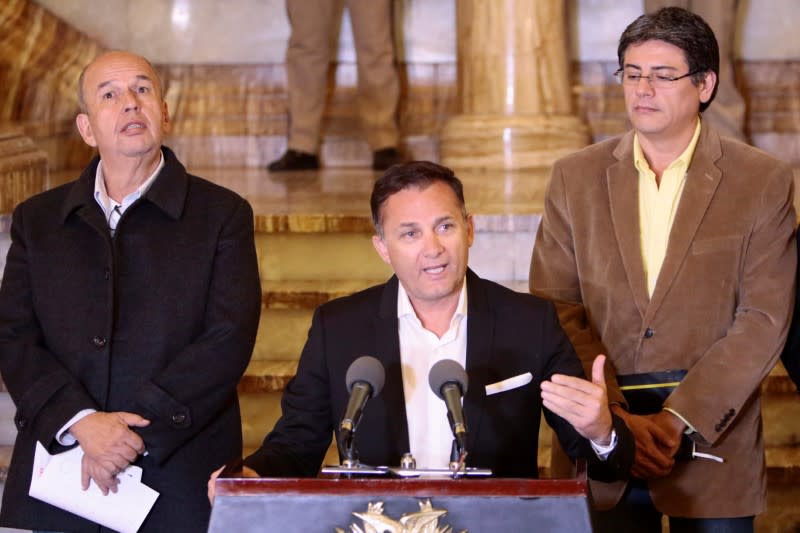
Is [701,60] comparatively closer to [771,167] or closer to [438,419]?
→ [771,167]

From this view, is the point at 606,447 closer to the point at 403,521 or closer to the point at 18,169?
the point at 403,521

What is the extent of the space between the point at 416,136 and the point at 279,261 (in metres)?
3.42

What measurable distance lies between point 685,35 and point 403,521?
62.3 inches

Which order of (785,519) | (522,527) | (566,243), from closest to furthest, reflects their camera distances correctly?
(522,527)
(566,243)
(785,519)

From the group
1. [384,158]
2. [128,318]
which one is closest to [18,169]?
[384,158]

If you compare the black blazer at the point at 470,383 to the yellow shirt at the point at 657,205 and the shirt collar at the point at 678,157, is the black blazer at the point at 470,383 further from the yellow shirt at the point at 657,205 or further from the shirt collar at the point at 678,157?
the shirt collar at the point at 678,157

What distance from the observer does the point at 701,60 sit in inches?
133

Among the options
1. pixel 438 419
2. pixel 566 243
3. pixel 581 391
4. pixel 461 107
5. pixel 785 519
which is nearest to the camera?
pixel 581 391

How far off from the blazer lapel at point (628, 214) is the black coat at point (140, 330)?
0.96 metres

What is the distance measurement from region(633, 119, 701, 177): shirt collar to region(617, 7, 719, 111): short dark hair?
16 cm

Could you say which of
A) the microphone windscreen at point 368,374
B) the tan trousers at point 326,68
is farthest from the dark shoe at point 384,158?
the microphone windscreen at point 368,374

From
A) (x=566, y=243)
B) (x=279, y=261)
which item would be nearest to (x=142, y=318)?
(x=566, y=243)

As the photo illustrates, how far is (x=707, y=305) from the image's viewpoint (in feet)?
11.1

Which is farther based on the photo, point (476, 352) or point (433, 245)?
point (476, 352)
